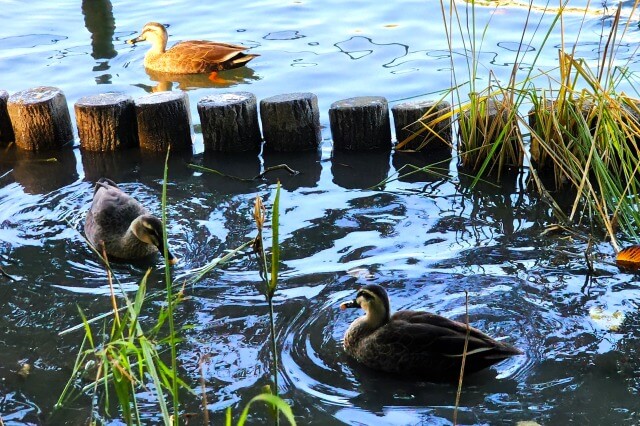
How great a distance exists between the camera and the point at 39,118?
797 centimetres

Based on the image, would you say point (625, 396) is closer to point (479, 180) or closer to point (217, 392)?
point (217, 392)

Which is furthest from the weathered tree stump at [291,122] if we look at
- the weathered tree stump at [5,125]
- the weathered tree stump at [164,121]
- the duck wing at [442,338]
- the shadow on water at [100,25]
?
the shadow on water at [100,25]

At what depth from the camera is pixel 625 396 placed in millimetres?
4555

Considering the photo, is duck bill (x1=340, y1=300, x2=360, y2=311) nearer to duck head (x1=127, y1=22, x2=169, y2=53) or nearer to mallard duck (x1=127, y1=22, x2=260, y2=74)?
mallard duck (x1=127, y1=22, x2=260, y2=74)

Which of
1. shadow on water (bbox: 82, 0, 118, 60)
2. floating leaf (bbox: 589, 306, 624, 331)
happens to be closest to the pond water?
floating leaf (bbox: 589, 306, 624, 331)

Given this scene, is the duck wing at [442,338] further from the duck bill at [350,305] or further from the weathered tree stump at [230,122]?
the weathered tree stump at [230,122]

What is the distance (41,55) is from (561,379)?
8312mm

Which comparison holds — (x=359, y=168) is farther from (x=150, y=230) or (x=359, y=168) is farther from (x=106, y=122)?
(x=106, y=122)

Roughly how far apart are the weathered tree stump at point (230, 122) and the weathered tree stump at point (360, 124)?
2.24ft

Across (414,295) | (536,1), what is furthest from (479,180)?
(536,1)

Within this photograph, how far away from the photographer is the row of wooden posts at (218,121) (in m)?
7.72

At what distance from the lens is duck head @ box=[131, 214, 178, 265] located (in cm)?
607

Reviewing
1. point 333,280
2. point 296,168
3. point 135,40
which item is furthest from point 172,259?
point 135,40

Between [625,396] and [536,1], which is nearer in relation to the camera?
[625,396]
